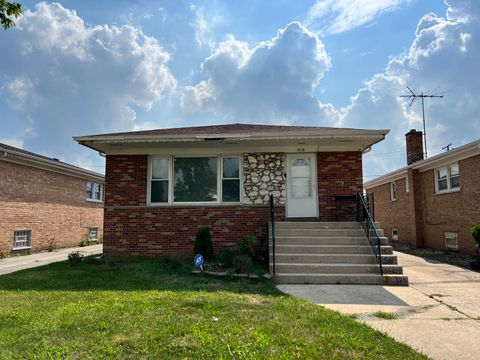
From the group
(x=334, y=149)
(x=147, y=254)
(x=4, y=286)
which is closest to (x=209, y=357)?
(x=4, y=286)

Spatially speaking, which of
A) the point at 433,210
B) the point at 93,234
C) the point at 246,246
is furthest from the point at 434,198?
the point at 93,234

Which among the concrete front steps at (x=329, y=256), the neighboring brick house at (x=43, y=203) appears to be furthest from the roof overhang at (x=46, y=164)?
the concrete front steps at (x=329, y=256)

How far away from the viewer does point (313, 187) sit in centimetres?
969

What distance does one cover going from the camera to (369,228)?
27.2 ft

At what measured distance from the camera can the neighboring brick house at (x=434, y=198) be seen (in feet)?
38.5

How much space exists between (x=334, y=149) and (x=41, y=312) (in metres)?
7.81

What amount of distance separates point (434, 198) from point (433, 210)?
19.8 inches

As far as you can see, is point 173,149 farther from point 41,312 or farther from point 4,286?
point 41,312

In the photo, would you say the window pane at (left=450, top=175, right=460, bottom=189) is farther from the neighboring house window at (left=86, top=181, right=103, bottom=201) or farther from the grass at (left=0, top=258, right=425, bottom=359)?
the neighboring house window at (left=86, top=181, right=103, bottom=201)

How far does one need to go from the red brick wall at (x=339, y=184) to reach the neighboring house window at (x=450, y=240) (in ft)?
19.3

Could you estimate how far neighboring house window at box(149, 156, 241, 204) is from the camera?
32.1 ft

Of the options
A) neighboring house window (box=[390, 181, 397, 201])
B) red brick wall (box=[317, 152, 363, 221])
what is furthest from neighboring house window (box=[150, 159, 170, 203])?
neighboring house window (box=[390, 181, 397, 201])

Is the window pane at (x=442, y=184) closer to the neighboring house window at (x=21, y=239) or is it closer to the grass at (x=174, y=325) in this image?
the grass at (x=174, y=325)

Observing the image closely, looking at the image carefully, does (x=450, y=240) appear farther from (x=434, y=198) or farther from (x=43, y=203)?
(x=43, y=203)
